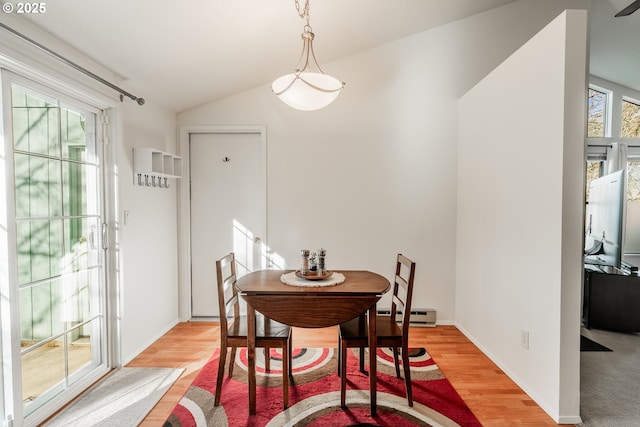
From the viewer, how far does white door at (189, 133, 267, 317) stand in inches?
131

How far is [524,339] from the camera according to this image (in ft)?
6.97

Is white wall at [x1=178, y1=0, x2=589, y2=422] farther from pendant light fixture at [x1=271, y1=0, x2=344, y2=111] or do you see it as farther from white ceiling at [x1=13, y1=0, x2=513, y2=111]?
pendant light fixture at [x1=271, y1=0, x2=344, y2=111]

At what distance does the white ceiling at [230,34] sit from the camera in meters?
1.82

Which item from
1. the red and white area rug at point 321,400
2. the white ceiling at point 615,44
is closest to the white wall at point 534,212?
the red and white area rug at point 321,400

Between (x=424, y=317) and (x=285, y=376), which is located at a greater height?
(x=285, y=376)

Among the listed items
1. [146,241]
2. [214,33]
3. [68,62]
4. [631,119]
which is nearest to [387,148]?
[214,33]

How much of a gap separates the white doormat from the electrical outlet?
7.78 ft

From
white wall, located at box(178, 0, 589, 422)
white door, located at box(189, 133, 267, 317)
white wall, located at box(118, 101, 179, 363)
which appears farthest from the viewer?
white door, located at box(189, 133, 267, 317)

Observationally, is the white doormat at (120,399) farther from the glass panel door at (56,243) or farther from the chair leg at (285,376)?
the chair leg at (285,376)

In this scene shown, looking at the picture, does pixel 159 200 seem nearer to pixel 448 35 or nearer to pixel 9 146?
pixel 9 146

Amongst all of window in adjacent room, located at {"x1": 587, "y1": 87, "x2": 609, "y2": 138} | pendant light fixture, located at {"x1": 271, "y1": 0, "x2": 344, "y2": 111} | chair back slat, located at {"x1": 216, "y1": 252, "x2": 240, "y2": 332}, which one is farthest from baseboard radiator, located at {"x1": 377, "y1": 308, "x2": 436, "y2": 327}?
window in adjacent room, located at {"x1": 587, "y1": 87, "x2": 609, "y2": 138}

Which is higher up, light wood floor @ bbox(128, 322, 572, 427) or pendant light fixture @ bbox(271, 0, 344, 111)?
pendant light fixture @ bbox(271, 0, 344, 111)

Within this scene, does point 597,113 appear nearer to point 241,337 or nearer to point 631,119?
point 631,119

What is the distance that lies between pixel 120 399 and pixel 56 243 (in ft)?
3.41
